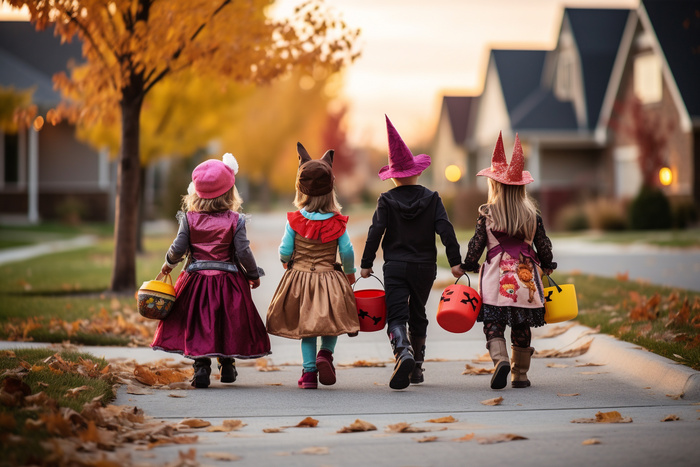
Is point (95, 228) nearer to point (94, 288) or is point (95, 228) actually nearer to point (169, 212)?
point (169, 212)

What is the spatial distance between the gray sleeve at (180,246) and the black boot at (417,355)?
184 cm

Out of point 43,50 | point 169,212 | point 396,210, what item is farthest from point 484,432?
point 43,50

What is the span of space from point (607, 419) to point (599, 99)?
2527 cm

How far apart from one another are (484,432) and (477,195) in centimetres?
2249

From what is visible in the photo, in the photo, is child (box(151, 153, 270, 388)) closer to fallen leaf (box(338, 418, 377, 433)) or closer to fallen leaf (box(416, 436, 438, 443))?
fallen leaf (box(338, 418, 377, 433))

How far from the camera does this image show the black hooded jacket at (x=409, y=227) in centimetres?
643

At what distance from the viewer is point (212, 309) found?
6375mm

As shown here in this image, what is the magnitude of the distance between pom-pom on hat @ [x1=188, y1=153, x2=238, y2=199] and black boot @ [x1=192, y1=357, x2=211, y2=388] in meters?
1.24

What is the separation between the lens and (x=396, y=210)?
6469mm

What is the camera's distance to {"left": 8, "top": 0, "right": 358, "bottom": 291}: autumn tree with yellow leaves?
1029 cm

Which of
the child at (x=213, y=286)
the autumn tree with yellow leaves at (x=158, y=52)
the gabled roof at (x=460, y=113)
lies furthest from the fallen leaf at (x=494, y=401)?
the gabled roof at (x=460, y=113)

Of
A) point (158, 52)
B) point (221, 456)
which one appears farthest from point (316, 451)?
point (158, 52)

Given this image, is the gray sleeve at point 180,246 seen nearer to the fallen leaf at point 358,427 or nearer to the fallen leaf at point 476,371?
the fallen leaf at point 358,427

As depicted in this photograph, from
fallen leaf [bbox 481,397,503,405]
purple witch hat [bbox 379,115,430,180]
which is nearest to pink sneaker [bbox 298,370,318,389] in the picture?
fallen leaf [bbox 481,397,503,405]
